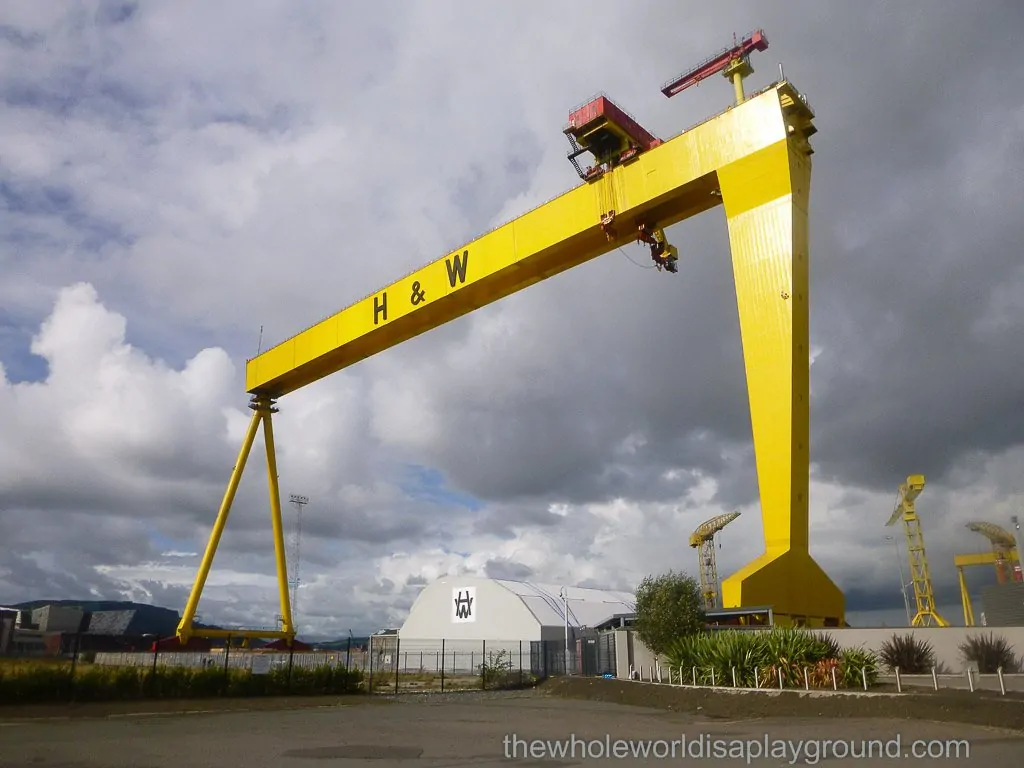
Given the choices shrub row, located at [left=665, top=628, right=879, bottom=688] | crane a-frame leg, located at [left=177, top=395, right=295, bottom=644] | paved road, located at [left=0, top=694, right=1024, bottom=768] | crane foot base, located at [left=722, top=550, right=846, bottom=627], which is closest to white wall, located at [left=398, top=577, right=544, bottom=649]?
crane a-frame leg, located at [left=177, top=395, right=295, bottom=644]

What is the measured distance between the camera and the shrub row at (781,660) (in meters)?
13.0

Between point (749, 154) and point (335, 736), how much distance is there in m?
12.7

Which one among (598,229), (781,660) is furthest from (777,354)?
(781,660)

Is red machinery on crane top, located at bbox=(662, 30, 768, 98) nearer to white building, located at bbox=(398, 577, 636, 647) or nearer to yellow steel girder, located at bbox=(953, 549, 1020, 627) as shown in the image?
white building, located at bbox=(398, 577, 636, 647)

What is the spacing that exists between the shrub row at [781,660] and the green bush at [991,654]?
7.88 feet

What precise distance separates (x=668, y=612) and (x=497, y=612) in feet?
74.6

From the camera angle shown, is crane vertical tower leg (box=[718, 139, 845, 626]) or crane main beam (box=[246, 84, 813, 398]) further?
crane main beam (box=[246, 84, 813, 398])

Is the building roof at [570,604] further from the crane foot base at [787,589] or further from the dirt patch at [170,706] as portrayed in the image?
the crane foot base at [787,589]

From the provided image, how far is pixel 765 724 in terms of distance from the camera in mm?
10477

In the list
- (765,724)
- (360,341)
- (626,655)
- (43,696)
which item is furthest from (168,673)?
(765,724)

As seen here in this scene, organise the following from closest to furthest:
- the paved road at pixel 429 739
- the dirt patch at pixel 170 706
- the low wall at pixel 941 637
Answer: the paved road at pixel 429 739 < the dirt patch at pixel 170 706 < the low wall at pixel 941 637

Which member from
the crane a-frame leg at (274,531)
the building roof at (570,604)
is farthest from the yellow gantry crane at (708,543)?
the crane a-frame leg at (274,531)

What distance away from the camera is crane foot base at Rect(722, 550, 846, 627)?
12914mm

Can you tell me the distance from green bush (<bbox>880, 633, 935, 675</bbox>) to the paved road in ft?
17.8
